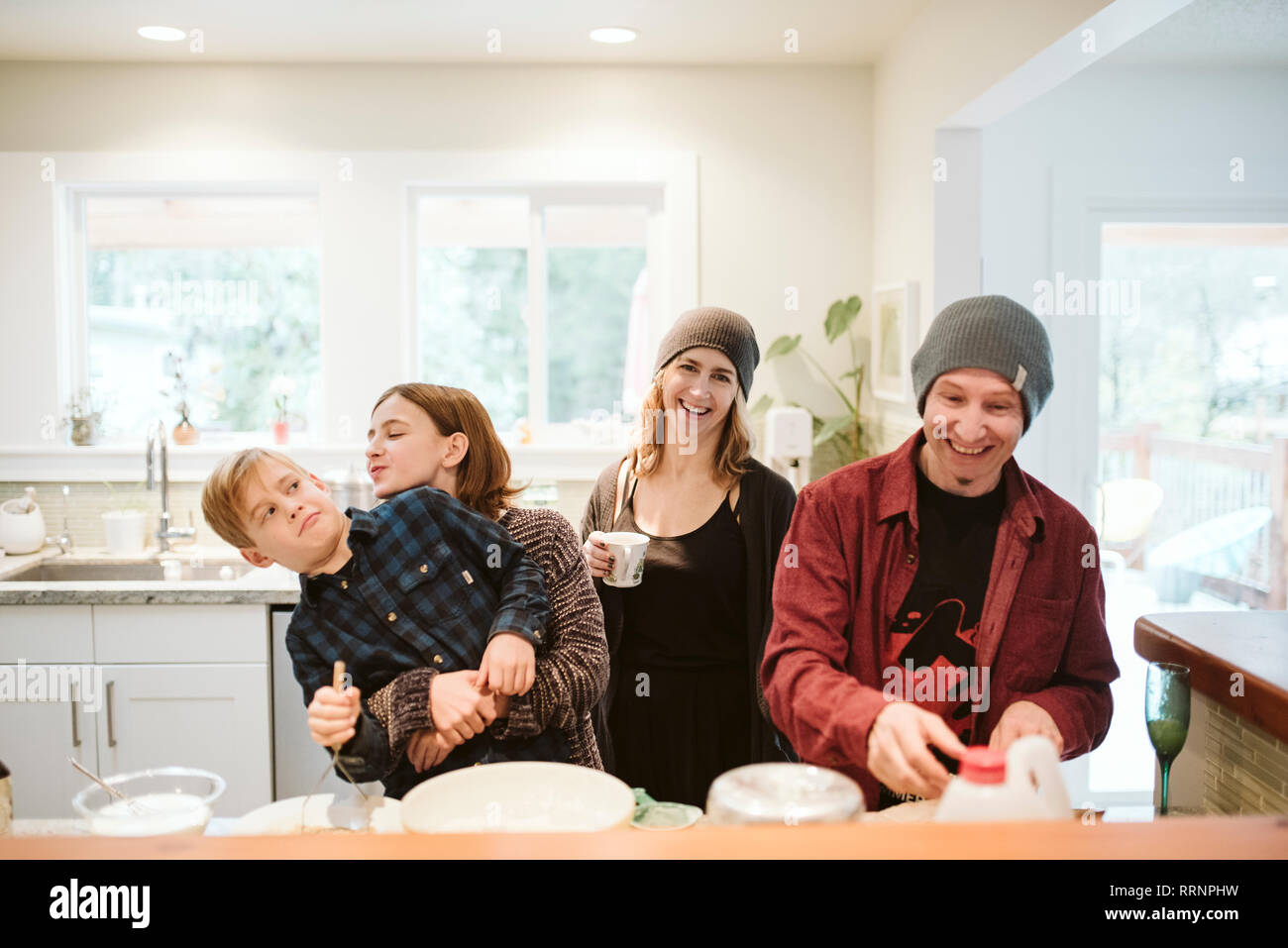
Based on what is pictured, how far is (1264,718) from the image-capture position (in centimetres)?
119

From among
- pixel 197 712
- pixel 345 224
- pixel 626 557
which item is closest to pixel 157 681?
pixel 197 712

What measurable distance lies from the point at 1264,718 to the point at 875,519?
19.4 inches

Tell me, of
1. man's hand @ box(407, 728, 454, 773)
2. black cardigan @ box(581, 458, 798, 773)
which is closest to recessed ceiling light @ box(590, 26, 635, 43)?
black cardigan @ box(581, 458, 798, 773)

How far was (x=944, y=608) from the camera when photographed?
130cm

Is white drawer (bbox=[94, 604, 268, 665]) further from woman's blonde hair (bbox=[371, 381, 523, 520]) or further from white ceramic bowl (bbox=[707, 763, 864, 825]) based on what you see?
white ceramic bowl (bbox=[707, 763, 864, 825])

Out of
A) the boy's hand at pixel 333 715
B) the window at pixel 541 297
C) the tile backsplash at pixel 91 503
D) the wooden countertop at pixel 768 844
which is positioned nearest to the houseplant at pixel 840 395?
the window at pixel 541 297

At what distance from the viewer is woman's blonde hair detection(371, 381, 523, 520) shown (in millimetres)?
1488

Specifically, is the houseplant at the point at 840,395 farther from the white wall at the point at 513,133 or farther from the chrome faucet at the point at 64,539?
the chrome faucet at the point at 64,539

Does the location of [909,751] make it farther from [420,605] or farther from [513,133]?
[513,133]

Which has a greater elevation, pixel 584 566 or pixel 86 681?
pixel 584 566

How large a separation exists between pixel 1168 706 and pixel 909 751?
1.53 ft

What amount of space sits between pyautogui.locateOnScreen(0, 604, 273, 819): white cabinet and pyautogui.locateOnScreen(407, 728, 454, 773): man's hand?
5.72 ft
